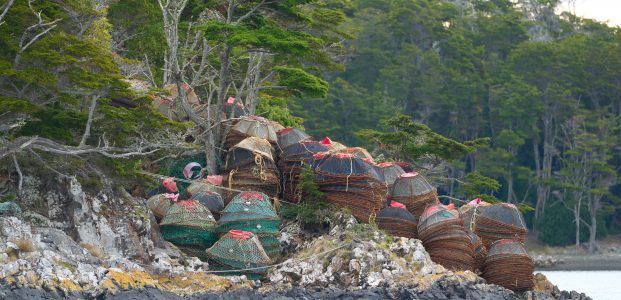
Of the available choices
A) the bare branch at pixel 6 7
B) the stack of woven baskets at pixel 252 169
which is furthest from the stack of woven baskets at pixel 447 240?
the bare branch at pixel 6 7

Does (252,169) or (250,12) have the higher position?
(250,12)

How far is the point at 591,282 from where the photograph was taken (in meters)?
46.7

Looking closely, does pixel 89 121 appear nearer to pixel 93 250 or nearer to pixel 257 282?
pixel 93 250

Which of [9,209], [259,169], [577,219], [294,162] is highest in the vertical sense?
[294,162]

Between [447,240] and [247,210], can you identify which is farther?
[447,240]

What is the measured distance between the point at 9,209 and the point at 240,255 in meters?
4.52

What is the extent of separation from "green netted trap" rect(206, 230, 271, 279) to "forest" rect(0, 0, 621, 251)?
6.93 feet

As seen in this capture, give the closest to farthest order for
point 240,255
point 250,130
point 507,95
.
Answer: point 240,255, point 250,130, point 507,95

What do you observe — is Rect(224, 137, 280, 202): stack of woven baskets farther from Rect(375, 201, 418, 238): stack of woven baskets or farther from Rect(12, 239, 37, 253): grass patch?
Rect(12, 239, 37, 253): grass patch

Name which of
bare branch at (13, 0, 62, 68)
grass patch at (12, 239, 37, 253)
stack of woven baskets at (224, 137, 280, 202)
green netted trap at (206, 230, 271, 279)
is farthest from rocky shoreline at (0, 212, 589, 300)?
bare branch at (13, 0, 62, 68)

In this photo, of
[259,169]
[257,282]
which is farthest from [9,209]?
[259,169]

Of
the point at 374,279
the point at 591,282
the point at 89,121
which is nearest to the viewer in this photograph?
the point at 89,121

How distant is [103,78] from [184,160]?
6558mm

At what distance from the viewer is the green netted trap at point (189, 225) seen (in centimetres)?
2405
